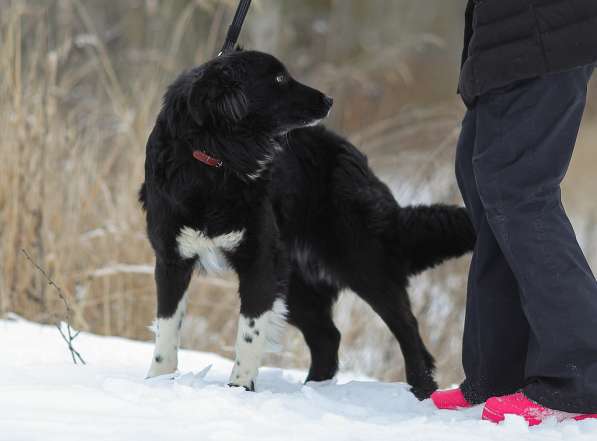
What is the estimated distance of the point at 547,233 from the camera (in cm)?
218

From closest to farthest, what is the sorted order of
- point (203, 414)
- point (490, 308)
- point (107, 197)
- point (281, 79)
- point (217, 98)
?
point (203, 414) < point (490, 308) < point (217, 98) < point (281, 79) < point (107, 197)

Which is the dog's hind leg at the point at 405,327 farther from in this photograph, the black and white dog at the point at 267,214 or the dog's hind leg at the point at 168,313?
the dog's hind leg at the point at 168,313

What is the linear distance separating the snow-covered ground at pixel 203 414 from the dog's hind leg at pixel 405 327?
369mm

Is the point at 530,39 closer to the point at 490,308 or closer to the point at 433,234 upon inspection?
the point at 490,308

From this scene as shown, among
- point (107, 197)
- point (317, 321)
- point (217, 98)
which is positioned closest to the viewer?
point (217, 98)

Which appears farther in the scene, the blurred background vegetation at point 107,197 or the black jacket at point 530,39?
the blurred background vegetation at point 107,197

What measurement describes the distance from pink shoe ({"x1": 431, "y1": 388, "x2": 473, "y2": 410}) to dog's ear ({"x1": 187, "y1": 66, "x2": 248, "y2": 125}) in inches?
47.1

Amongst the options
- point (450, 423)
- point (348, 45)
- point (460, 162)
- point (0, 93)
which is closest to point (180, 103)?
point (460, 162)

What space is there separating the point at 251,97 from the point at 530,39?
108cm

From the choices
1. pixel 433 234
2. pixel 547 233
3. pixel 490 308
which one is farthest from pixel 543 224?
pixel 433 234

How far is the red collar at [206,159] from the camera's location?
2715 millimetres

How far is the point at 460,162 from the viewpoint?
96.7 inches

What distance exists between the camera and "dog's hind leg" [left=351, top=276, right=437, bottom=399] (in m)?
3.12

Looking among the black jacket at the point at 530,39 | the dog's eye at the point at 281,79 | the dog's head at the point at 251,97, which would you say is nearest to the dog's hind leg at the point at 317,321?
the dog's head at the point at 251,97
